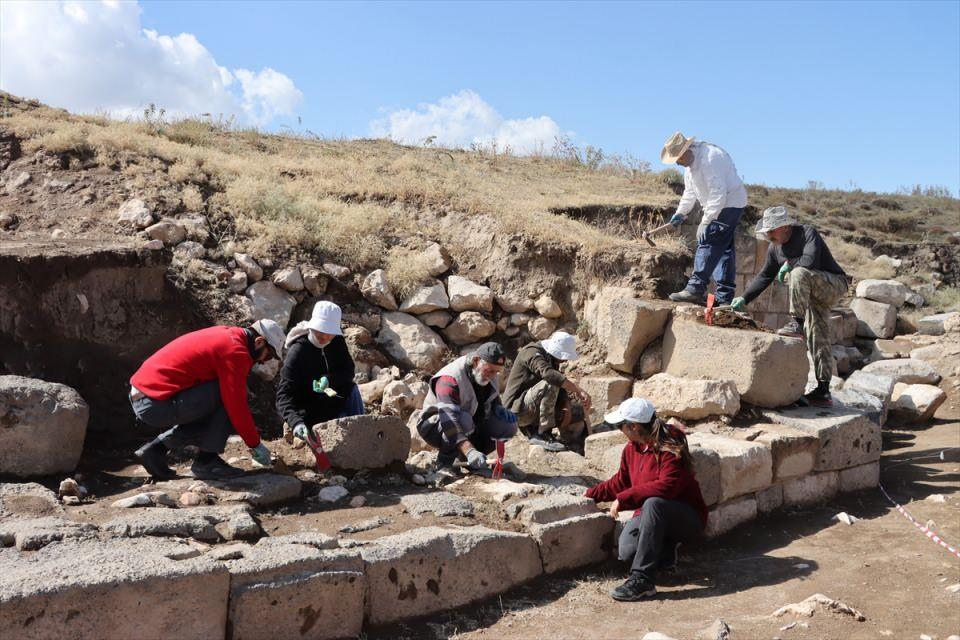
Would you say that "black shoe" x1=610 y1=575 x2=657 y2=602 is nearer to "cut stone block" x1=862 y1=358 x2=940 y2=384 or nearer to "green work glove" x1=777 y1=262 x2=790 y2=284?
"green work glove" x1=777 y1=262 x2=790 y2=284

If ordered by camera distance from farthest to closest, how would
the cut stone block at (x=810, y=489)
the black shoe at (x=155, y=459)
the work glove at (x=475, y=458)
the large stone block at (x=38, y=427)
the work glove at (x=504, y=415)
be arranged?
the cut stone block at (x=810, y=489), the work glove at (x=504, y=415), the work glove at (x=475, y=458), the black shoe at (x=155, y=459), the large stone block at (x=38, y=427)

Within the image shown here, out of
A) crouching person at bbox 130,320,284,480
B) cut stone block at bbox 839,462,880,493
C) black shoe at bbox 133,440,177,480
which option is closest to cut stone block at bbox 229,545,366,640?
crouching person at bbox 130,320,284,480

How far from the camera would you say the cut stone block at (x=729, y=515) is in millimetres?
6000

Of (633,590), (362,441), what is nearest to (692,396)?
(633,590)

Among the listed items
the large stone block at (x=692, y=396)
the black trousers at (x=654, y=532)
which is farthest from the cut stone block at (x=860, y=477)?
the black trousers at (x=654, y=532)

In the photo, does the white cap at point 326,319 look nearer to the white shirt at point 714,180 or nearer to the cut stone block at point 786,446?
the cut stone block at point 786,446

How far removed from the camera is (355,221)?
31.3ft

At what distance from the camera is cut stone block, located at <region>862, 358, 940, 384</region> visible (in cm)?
1034

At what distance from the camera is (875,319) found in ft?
47.0

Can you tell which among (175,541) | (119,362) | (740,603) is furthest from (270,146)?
(740,603)

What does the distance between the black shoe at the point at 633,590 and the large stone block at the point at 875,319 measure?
439 inches

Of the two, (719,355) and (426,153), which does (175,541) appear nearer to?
(719,355)

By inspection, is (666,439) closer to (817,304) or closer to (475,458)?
(475,458)

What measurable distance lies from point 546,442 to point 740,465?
1.69 meters
